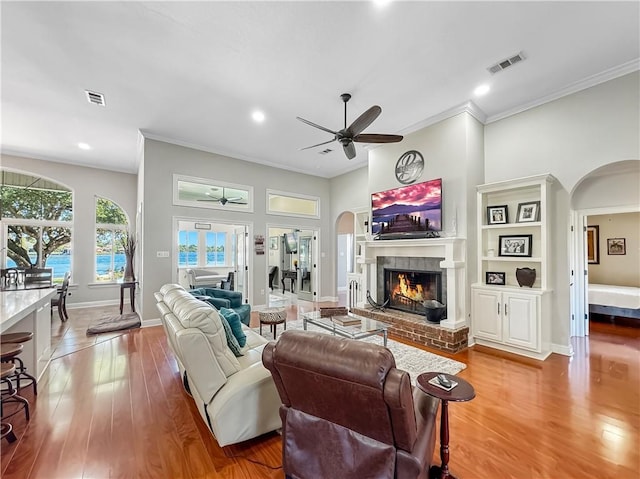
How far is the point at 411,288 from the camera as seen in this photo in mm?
5027

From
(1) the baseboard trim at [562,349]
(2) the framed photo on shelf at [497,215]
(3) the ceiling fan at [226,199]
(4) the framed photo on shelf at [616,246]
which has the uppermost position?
(3) the ceiling fan at [226,199]

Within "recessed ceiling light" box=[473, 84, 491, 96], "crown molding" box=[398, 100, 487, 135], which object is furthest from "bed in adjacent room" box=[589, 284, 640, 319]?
"recessed ceiling light" box=[473, 84, 491, 96]

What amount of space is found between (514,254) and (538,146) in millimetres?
1629

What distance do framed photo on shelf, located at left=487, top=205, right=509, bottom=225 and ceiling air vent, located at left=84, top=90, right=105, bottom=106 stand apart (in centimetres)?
607

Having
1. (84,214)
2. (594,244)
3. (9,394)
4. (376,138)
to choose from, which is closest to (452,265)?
(376,138)

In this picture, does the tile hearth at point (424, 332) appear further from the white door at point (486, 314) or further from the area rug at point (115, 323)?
the area rug at point (115, 323)

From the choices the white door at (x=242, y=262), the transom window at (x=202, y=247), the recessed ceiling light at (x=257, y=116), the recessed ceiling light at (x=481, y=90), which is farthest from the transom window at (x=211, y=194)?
the recessed ceiling light at (x=481, y=90)

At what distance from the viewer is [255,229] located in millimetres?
6668

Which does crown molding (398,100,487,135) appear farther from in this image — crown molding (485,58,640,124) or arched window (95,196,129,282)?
arched window (95,196,129,282)

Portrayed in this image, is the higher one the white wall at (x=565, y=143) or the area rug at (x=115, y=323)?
the white wall at (x=565, y=143)

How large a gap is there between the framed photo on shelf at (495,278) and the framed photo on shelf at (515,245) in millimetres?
327

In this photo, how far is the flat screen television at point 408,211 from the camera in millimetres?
4545

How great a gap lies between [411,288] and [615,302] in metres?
3.79

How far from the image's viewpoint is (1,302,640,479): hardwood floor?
72.4 inches
